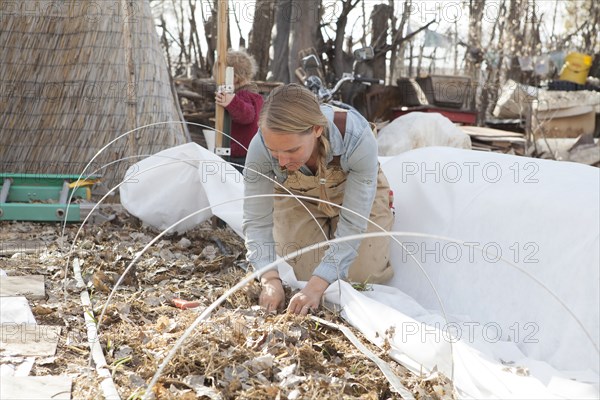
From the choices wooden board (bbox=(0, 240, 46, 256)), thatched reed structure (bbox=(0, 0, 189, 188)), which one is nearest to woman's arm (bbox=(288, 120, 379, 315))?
wooden board (bbox=(0, 240, 46, 256))

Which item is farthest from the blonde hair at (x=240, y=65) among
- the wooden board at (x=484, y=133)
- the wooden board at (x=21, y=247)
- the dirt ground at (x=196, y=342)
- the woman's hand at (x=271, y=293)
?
the wooden board at (x=484, y=133)

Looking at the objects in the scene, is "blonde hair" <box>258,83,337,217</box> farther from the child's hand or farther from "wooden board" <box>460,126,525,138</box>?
"wooden board" <box>460,126,525,138</box>

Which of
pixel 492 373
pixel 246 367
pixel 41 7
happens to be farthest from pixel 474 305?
pixel 41 7

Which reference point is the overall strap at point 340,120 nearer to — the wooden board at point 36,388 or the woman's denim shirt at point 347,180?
the woman's denim shirt at point 347,180

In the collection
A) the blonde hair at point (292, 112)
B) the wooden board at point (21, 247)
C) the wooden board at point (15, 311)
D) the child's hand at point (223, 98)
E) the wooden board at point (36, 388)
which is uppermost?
the blonde hair at point (292, 112)

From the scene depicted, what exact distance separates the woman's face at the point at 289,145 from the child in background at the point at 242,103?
1.93 m

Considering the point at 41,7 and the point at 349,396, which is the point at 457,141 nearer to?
the point at 41,7

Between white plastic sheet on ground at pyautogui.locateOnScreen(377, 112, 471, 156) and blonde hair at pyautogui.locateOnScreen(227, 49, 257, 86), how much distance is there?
94.1 inches

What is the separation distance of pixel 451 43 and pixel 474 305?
10747mm

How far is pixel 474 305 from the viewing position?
3.19 meters

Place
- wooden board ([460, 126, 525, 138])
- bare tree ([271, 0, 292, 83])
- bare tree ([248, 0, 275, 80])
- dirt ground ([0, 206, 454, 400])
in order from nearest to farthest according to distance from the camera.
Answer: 1. dirt ground ([0, 206, 454, 400])
2. wooden board ([460, 126, 525, 138])
3. bare tree ([271, 0, 292, 83])
4. bare tree ([248, 0, 275, 80])

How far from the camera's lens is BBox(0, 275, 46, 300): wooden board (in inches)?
123

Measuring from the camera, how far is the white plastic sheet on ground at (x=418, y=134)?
7008 mm

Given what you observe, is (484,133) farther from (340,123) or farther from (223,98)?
(340,123)
